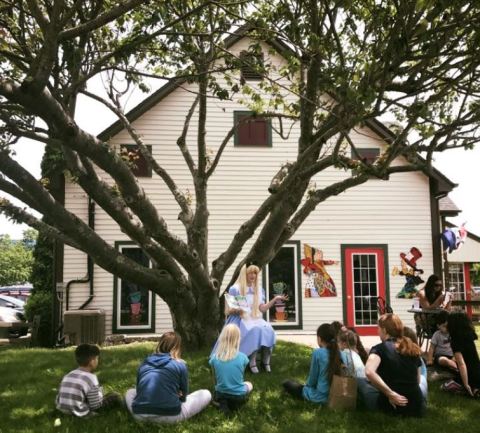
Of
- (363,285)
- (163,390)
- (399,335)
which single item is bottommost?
(163,390)

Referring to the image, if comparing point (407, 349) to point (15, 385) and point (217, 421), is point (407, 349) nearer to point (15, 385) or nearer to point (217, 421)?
point (217, 421)

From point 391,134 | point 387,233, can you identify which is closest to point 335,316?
point 387,233

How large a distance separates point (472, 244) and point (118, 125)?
14786mm

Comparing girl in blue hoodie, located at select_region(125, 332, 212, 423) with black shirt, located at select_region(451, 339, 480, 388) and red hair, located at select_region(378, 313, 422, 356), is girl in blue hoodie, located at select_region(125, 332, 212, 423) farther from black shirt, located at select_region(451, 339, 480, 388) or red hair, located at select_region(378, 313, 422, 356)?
black shirt, located at select_region(451, 339, 480, 388)

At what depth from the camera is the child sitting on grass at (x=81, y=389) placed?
557 centimetres

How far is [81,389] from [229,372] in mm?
1548

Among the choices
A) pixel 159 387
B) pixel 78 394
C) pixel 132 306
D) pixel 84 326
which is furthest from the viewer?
pixel 132 306

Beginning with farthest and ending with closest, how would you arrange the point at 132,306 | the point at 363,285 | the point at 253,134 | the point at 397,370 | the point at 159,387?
the point at 253,134
the point at 363,285
the point at 132,306
the point at 397,370
the point at 159,387

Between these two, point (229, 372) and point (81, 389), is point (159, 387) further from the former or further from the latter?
point (81, 389)

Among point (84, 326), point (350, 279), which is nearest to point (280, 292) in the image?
point (350, 279)

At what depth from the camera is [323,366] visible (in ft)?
19.3

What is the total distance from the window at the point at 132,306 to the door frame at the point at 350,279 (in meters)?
5.34

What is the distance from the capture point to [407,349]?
5469mm

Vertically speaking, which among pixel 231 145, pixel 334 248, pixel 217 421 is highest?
pixel 231 145
